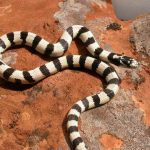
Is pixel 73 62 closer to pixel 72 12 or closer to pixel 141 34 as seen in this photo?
pixel 72 12

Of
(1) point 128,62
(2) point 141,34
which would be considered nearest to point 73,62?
(1) point 128,62

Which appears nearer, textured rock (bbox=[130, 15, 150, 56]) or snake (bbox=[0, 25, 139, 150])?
snake (bbox=[0, 25, 139, 150])

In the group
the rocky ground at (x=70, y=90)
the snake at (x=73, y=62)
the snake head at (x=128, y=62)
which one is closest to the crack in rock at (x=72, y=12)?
the rocky ground at (x=70, y=90)

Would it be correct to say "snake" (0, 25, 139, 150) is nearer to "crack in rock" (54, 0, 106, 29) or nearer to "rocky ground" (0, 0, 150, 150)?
"rocky ground" (0, 0, 150, 150)

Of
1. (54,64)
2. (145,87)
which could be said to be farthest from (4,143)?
(145,87)

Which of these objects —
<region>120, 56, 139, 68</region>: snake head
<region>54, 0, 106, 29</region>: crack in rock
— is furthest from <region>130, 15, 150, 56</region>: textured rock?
<region>54, 0, 106, 29</region>: crack in rock

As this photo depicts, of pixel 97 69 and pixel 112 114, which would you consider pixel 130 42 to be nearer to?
pixel 97 69
